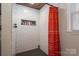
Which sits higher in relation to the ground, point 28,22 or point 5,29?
point 28,22

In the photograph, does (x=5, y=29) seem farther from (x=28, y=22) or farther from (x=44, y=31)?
(x=44, y=31)

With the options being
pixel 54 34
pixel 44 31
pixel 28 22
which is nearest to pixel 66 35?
pixel 54 34

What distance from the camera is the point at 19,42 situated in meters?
1.74

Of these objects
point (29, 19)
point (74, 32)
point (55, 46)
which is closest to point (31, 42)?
point (29, 19)

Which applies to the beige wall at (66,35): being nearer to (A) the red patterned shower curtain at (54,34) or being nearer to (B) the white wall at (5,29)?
(A) the red patterned shower curtain at (54,34)

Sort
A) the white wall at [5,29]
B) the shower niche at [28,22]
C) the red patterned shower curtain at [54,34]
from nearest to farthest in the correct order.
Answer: the white wall at [5,29]
the red patterned shower curtain at [54,34]
the shower niche at [28,22]

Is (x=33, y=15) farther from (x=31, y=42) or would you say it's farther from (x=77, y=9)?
(x=77, y=9)

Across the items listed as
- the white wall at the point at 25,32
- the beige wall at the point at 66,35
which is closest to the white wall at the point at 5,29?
the white wall at the point at 25,32

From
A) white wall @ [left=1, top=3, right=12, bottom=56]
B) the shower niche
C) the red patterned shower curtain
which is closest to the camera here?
white wall @ [left=1, top=3, right=12, bottom=56]

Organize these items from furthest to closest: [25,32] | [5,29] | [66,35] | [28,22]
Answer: [25,32] < [28,22] < [66,35] < [5,29]

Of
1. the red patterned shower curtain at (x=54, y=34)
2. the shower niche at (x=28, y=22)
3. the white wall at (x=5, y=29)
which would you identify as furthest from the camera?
the shower niche at (x=28, y=22)

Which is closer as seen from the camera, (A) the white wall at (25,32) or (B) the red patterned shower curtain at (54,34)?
(B) the red patterned shower curtain at (54,34)

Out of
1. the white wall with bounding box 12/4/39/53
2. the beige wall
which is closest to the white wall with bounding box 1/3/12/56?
the white wall with bounding box 12/4/39/53

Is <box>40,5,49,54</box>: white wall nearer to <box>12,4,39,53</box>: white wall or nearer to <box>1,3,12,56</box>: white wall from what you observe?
<box>12,4,39,53</box>: white wall
